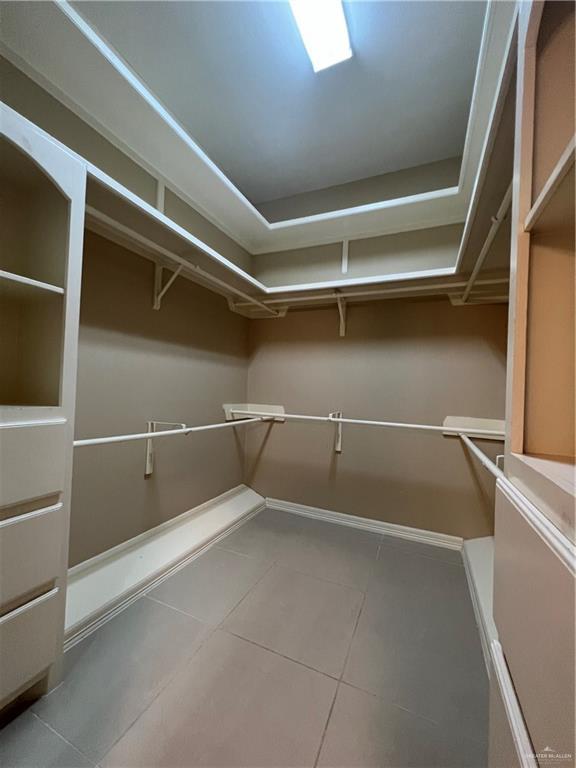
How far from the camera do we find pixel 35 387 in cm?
103

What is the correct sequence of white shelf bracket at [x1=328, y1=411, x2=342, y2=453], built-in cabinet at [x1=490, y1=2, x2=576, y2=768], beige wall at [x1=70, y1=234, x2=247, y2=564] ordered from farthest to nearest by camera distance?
white shelf bracket at [x1=328, y1=411, x2=342, y2=453]
beige wall at [x1=70, y1=234, x2=247, y2=564]
built-in cabinet at [x1=490, y1=2, x2=576, y2=768]

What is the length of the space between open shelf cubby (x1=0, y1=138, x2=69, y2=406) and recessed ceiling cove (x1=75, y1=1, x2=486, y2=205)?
1022 mm

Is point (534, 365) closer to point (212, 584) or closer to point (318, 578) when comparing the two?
point (318, 578)

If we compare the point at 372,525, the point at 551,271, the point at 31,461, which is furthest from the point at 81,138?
the point at 372,525

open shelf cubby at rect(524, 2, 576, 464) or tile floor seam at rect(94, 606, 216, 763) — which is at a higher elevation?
open shelf cubby at rect(524, 2, 576, 464)

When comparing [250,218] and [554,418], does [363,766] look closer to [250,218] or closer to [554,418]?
[554,418]

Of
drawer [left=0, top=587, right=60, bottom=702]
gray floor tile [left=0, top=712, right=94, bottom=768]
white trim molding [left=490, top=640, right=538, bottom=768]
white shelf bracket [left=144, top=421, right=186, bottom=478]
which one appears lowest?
gray floor tile [left=0, top=712, right=94, bottom=768]

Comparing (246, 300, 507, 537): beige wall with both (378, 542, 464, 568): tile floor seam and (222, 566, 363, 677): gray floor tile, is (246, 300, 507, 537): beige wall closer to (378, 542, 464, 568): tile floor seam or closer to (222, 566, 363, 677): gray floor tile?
(378, 542, 464, 568): tile floor seam

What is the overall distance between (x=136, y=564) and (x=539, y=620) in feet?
5.97

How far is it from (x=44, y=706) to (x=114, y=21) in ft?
9.34

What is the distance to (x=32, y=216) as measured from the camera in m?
1.04

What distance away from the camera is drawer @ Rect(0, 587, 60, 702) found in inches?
32.9

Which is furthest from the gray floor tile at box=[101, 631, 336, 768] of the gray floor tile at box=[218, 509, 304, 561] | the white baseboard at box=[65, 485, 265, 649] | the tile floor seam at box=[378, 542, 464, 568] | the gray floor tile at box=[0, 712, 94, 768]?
the tile floor seam at box=[378, 542, 464, 568]

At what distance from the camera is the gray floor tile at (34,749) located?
788 millimetres
